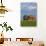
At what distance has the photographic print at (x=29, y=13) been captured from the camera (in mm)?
3102

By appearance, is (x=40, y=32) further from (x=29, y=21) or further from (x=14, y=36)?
(x=14, y=36)

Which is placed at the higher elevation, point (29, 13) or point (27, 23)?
point (29, 13)

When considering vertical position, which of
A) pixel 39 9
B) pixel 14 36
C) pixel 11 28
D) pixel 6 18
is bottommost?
pixel 14 36

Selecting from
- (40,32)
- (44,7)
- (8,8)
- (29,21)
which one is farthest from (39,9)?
(8,8)

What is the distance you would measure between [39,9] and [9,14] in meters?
0.76

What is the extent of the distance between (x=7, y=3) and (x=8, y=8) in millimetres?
127

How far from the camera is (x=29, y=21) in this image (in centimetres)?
312

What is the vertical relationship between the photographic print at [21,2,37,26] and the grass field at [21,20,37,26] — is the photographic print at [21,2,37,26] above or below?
above

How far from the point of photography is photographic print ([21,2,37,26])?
10.2 ft

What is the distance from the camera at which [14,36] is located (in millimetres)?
3121

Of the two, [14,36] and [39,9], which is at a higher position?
[39,9]

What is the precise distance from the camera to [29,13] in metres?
3.11

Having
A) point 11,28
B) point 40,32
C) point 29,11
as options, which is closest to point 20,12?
point 29,11

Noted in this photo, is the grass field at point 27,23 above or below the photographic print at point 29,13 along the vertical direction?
below
